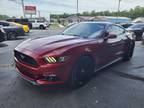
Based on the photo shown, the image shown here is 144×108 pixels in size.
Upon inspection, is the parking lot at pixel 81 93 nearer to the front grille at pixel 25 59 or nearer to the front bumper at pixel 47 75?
the front bumper at pixel 47 75

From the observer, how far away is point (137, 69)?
5574mm

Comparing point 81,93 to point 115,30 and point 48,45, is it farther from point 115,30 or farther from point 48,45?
point 115,30

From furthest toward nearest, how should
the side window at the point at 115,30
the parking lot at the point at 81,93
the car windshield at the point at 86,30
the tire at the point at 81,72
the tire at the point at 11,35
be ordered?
the tire at the point at 11,35, the side window at the point at 115,30, the car windshield at the point at 86,30, the tire at the point at 81,72, the parking lot at the point at 81,93

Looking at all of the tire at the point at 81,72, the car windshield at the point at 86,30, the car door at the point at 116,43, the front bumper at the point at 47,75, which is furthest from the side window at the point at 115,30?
the front bumper at the point at 47,75

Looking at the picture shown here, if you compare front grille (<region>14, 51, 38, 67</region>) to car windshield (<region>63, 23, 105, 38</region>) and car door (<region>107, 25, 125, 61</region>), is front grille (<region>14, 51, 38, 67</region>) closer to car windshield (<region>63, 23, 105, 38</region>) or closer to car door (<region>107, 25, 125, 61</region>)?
car windshield (<region>63, 23, 105, 38</region>)

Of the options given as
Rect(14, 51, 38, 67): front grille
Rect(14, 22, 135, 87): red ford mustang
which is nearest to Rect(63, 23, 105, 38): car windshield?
Rect(14, 22, 135, 87): red ford mustang

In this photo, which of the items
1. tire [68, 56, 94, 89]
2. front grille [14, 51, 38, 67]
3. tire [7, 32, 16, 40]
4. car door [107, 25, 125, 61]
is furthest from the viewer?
tire [7, 32, 16, 40]

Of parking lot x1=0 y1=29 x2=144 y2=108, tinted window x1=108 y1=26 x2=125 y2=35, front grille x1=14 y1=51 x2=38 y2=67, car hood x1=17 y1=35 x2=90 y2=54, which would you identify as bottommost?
parking lot x1=0 y1=29 x2=144 y2=108

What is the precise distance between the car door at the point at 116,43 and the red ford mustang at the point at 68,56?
0.09ft

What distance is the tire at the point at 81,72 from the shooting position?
3.78m

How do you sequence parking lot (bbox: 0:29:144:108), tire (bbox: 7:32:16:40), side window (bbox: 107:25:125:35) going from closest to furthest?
parking lot (bbox: 0:29:144:108)
side window (bbox: 107:25:125:35)
tire (bbox: 7:32:16:40)

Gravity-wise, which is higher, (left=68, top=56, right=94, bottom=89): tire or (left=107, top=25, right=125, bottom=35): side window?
(left=107, top=25, right=125, bottom=35): side window

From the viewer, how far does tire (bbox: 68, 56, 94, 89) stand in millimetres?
3776

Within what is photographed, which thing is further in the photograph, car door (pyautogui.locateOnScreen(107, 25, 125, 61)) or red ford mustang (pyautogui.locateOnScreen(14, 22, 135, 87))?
car door (pyautogui.locateOnScreen(107, 25, 125, 61))
